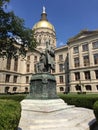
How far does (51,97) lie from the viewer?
1039 centimetres

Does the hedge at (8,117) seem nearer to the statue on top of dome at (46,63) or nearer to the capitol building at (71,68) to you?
the statue on top of dome at (46,63)

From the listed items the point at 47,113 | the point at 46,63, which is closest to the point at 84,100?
the point at 46,63

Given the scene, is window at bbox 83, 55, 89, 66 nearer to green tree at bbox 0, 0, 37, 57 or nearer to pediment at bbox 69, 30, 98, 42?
pediment at bbox 69, 30, 98, 42

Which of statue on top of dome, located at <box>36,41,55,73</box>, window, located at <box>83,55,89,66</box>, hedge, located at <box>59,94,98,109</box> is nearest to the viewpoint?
statue on top of dome, located at <box>36,41,55,73</box>

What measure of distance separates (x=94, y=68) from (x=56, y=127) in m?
32.5

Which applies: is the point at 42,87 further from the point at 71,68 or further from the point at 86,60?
the point at 71,68

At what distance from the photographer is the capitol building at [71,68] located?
121 feet

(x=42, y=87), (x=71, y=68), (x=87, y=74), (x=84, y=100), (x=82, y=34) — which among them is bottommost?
(x=84, y=100)

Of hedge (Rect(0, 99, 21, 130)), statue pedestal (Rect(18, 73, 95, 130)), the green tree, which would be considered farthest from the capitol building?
hedge (Rect(0, 99, 21, 130))

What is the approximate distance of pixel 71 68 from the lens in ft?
134

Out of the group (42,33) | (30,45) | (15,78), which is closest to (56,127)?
(30,45)

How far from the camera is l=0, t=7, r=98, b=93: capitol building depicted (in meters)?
36.9

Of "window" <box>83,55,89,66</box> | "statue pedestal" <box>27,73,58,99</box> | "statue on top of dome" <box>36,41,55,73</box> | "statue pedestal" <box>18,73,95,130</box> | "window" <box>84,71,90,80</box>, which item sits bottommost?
"statue pedestal" <box>18,73,95,130</box>

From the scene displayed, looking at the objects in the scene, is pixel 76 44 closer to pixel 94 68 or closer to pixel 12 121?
pixel 94 68
